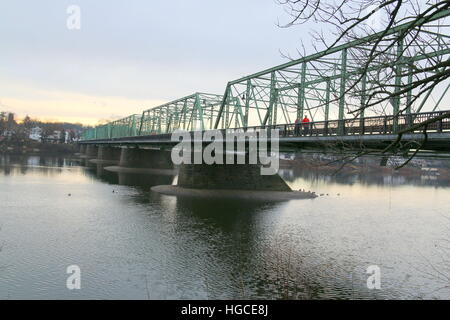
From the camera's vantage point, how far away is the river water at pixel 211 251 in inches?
553

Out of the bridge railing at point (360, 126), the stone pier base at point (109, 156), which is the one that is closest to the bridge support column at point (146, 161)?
the stone pier base at point (109, 156)

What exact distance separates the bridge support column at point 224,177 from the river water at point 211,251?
8669 mm

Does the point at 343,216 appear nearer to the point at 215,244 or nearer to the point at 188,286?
the point at 215,244

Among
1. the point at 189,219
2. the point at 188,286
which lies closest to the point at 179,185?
the point at 189,219

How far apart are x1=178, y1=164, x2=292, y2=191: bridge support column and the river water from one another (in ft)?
28.4

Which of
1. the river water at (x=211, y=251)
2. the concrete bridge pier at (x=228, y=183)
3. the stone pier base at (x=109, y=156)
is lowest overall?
the river water at (x=211, y=251)

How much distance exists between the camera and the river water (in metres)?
14.0

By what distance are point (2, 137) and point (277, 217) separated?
13516 cm

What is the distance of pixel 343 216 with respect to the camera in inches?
1291

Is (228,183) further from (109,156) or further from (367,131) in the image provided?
(109,156)
